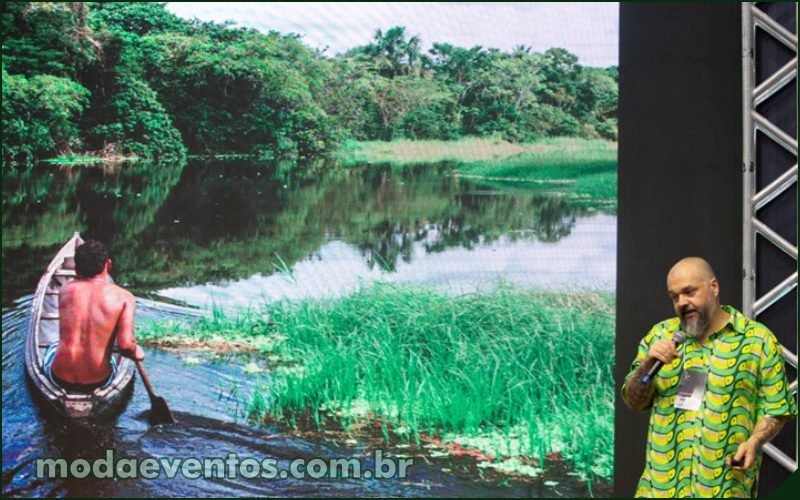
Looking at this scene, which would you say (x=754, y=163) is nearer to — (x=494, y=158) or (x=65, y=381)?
(x=494, y=158)

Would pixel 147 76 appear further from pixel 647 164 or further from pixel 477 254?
A: pixel 647 164

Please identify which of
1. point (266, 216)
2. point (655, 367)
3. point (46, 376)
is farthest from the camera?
point (266, 216)

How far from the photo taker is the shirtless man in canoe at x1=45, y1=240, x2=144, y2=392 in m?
4.12

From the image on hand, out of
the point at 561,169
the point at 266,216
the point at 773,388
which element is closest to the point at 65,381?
the point at 266,216

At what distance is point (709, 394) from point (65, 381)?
2.64m

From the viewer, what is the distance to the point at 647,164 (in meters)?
4.04

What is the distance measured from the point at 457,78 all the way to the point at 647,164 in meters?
0.92

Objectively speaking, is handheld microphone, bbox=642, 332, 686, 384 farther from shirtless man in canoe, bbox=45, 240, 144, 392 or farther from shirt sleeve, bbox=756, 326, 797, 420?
shirtless man in canoe, bbox=45, 240, 144, 392

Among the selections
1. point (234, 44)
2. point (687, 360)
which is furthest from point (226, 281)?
point (687, 360)

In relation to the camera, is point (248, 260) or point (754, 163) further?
point (248, 260)

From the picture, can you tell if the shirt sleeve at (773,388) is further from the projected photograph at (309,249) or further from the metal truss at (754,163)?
the projected photograph at (309,249)

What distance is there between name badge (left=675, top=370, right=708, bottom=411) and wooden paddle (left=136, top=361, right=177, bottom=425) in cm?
219

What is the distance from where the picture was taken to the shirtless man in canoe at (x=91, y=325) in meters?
4.12

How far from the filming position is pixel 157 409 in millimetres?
4125
